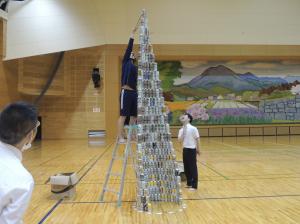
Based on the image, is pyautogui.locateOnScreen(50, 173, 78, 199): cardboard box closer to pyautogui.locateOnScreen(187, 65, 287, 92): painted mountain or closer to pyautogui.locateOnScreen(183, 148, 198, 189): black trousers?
pyautogui.locateOnScreen(183, 148, 198, 189): black trousers

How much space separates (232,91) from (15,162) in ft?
72.7

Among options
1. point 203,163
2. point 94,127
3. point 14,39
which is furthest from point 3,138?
point 94,127

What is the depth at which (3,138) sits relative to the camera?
5.35 ft

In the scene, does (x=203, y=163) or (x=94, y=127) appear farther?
(x=94, y=127)

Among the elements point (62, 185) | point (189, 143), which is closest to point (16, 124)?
point (62, 185)

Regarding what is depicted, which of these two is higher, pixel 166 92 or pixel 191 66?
pixel 191 66

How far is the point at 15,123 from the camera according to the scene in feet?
5.47

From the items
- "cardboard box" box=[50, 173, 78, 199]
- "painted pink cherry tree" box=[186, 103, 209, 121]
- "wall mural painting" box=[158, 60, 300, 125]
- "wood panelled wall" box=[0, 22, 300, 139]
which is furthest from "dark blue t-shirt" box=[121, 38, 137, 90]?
"painted pink cherry tree" box=[186, 103, 209, 121]

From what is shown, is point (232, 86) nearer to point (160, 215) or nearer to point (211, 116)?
point (211, 116)

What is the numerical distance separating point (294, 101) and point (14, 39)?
1730 centimetres

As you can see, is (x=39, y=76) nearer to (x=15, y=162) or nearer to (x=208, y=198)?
(x=208, y=198)

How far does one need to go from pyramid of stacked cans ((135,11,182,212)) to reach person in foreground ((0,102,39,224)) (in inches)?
153

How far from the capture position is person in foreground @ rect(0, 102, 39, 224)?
4.75 ft

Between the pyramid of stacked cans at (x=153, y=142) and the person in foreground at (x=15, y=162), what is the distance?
12.8 ft
